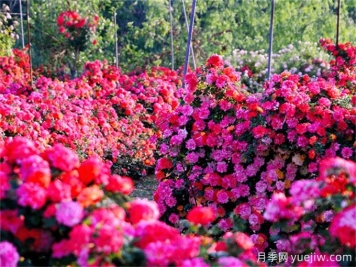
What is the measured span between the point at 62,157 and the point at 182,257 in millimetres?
538

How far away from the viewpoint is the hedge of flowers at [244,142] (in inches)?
156

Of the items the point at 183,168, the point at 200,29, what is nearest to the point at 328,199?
the point at 183,168

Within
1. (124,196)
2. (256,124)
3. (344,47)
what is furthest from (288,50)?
(124,196)

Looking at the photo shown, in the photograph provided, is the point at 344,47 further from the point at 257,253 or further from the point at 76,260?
the point at 76,260

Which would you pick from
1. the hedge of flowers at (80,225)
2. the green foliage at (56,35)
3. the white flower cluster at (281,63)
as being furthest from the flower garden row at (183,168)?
the green foliage at (56,35)

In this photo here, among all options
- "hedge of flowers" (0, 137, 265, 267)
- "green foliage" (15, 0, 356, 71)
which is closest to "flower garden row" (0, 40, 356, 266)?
"hedge of flowers" (0, 137, 265, 267)

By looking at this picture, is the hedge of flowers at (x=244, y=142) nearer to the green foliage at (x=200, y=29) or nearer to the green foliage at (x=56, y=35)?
the green foliage at (x=56, y=35)

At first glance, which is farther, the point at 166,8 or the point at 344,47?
the point at 166,8

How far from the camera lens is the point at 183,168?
15.0ft

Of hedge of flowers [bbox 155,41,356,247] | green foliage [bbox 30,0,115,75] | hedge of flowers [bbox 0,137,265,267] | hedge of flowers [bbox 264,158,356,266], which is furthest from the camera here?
green foliage [bbox 30,0,115,75]

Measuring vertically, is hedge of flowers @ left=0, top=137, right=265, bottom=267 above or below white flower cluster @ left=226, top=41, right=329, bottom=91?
above

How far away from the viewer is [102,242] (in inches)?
74.0

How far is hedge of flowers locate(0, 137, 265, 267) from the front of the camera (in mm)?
1930

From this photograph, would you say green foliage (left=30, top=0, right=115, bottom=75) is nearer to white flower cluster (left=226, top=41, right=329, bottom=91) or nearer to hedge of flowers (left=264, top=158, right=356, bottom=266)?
white flower cluster (left=226, top=41, right=329, bottom=91)
